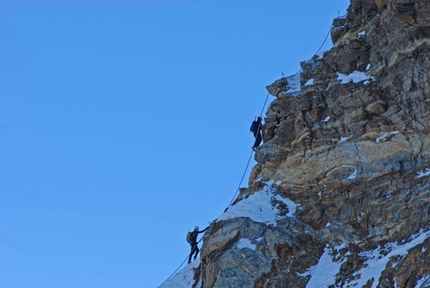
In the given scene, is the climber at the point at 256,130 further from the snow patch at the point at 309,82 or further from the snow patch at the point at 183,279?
the snow patch at the point at 183,279

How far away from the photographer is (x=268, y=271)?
99.7 ft

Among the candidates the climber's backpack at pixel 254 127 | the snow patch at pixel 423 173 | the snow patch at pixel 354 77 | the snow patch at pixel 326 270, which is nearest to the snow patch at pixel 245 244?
the snow patch at pixel 326 270

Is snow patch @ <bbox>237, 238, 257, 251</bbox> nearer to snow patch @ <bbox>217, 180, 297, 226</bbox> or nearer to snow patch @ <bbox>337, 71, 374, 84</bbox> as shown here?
snow patch @ <bbox>217, 180, 297, 226</bbox>

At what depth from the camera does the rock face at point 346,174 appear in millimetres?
29266

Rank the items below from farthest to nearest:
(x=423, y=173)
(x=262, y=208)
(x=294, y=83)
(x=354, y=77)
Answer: (x=294, y=83), (x=354, y=77), (x=262, y=208), (x=423, y=173)

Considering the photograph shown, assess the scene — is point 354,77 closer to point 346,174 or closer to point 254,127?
point 346,174

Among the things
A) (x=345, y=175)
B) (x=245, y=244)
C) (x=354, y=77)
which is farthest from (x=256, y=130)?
(x=245, y=244)

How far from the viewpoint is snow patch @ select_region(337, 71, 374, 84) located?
1415 inches

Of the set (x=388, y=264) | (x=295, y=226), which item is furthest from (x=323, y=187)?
(x=388, y=264)

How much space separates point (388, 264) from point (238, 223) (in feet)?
24.6

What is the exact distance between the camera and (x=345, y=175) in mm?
33062

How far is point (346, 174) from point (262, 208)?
384 cm

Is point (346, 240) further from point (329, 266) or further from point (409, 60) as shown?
point (409, 60)

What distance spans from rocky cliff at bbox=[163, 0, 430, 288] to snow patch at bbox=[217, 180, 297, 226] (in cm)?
5
